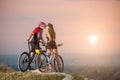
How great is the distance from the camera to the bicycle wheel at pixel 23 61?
4309 millimetres

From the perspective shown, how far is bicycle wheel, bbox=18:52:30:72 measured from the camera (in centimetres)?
431

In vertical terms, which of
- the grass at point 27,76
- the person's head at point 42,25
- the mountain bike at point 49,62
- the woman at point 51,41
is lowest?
the grass at point 27,76

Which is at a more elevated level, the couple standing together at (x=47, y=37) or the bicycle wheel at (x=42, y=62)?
the couple standing together at (x=47, y=37)

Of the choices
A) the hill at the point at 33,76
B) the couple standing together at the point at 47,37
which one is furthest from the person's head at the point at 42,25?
the hill at the point at 33,76

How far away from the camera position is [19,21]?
4.41 m

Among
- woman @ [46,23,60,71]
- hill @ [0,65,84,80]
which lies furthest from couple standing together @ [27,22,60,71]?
hill @ [0,65,84,80]

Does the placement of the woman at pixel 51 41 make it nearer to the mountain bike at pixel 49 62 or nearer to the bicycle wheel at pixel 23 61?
the mountain bike at pixel 49 62

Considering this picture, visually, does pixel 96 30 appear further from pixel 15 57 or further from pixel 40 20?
pixel 15 57

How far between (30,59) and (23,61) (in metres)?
0.07

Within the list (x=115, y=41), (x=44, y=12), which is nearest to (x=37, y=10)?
Result: (x=44, y=12)

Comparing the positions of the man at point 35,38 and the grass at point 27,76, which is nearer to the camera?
the grass at point 27,76

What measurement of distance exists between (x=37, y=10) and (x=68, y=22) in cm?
33

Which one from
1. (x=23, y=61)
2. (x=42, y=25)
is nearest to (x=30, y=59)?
(x=23, y=61)

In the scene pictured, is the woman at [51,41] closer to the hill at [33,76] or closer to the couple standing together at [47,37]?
the couple standing together at [47,37]
